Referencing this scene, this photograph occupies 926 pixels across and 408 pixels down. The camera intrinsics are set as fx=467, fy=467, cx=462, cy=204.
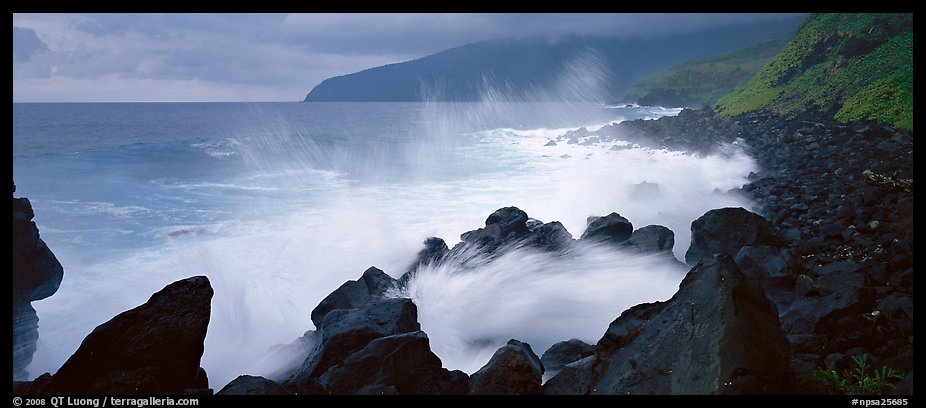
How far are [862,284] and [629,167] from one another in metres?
16.6

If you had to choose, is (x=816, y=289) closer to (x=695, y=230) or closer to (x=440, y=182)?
(x=695, y=230)

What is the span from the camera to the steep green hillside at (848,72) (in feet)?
45.5

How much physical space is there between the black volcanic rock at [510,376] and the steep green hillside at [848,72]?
44.9ft

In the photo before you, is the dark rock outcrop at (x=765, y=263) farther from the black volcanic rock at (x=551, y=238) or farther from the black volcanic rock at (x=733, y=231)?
the black volcanic rock at (x=551, y=238)

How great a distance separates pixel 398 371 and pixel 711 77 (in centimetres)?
8193

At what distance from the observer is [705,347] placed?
3.37 m

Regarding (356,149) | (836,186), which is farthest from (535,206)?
Result: (356,149)

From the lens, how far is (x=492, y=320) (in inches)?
312

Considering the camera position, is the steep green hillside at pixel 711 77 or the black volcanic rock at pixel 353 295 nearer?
the black volcanic rock at pixel 353 295

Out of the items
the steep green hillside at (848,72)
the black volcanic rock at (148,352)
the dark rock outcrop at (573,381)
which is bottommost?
the black volcanic rock at (148,352)

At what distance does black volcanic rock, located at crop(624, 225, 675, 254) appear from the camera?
8.96m

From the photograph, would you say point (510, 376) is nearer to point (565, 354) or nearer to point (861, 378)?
point (565, 354)

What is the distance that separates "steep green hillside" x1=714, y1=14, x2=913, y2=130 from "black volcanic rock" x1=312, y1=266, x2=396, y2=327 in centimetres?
1376

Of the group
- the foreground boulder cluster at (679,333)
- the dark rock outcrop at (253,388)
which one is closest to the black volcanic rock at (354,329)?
the foreground boulder cluster at (679,333)
